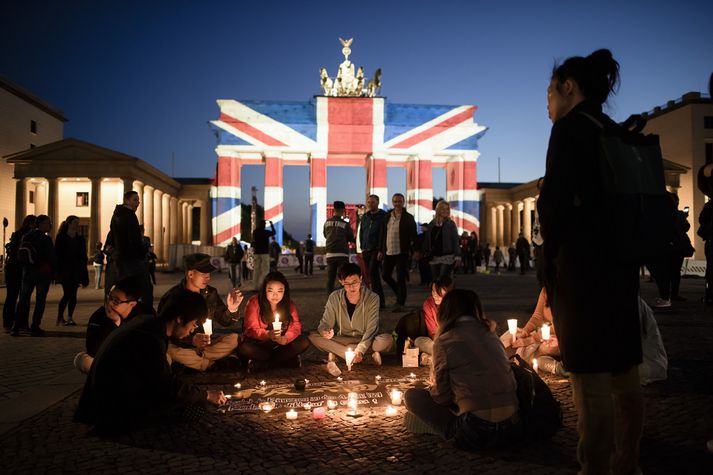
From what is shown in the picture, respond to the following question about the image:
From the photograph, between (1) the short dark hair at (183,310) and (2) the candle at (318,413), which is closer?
(2) the candle at (318,413)

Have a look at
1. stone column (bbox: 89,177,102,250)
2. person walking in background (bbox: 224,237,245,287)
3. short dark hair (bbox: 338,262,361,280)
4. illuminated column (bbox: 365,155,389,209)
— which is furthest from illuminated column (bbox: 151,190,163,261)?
short dark hair (bbox: 338,262,361,280)

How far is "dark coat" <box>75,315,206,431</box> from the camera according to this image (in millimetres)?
3486

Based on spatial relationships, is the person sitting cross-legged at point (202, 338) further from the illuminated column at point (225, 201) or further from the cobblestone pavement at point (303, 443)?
the illuminated column at point (225, 201)

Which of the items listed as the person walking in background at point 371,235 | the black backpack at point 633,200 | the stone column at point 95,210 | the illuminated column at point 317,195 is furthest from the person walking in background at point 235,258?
the stone column at point 95,210

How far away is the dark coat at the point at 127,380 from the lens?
137 inches

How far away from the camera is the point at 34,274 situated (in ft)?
24.6

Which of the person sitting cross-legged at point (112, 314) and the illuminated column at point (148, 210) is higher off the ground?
the illuminated column at point (148, 210)

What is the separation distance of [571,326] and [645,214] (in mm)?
512

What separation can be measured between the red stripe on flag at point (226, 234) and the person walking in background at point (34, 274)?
31722 millimetres

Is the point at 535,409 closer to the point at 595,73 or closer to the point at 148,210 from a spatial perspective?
the point at 595,73

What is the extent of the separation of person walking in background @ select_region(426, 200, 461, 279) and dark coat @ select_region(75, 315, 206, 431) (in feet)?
19.4

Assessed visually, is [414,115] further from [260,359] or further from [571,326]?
[571,326]

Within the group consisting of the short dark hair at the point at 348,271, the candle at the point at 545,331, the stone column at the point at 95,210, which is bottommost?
the candle at the point at 545,331

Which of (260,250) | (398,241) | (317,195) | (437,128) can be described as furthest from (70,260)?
(437,128)
